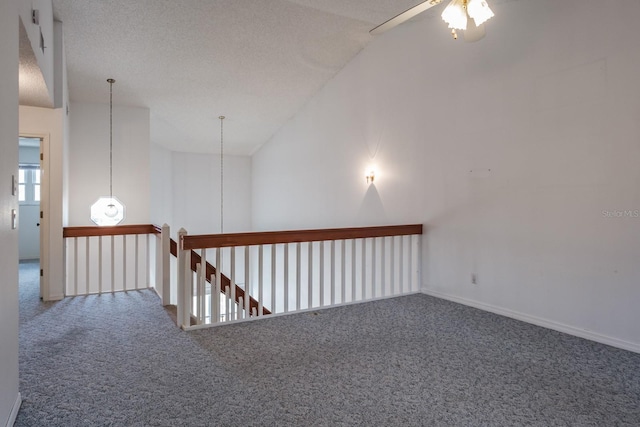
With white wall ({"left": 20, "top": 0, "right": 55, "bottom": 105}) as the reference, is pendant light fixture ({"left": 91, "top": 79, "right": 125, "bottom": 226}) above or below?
below

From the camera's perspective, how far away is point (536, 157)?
135 inches

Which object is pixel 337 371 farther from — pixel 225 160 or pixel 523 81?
pixel 225 160

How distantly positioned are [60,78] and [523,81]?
4855mm

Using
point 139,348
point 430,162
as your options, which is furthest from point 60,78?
point 430,162

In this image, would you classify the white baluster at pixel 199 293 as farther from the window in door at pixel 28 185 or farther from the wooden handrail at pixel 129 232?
the window in door at pixel 28 185

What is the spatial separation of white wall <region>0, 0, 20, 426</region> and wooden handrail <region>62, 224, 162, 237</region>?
9.46 feet

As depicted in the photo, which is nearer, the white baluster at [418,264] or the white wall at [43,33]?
the white wall at [43,33]

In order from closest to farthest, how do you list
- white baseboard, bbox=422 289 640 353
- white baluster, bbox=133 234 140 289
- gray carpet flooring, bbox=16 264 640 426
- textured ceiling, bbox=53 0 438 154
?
gray carpet flooring, bbox=16 264 640 426 → white baseboard, bbox=422 289 640 353 → textured ceiling, bbox=53 0 438 154 → white baluster, bbox=133 234 140 289

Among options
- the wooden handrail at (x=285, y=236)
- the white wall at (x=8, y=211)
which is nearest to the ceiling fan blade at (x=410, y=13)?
the wooden handrail at (x=285, y=236)

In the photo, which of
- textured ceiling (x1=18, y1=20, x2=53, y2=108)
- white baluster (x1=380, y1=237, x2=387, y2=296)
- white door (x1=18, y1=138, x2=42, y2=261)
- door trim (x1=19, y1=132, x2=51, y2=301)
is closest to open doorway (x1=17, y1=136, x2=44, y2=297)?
white door (x1=18, y1=138, x2=42, y2=261)

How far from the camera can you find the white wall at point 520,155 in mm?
2941

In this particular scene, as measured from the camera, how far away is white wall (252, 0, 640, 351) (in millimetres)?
2941

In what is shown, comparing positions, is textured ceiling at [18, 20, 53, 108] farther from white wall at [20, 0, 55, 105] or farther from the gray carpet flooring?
the gray carpet flooring

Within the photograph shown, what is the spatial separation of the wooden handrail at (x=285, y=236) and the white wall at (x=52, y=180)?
2221mm
